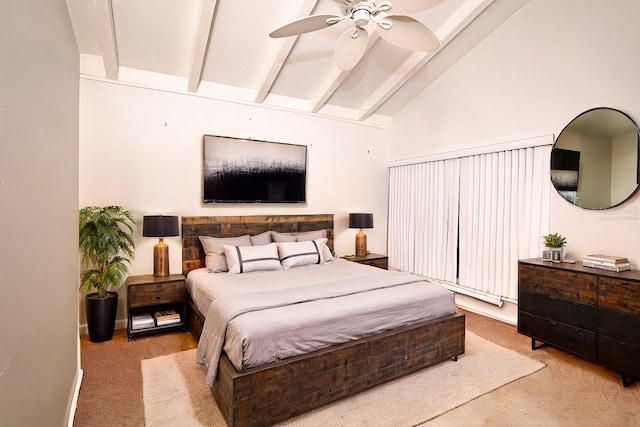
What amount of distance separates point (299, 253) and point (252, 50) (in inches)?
93.5

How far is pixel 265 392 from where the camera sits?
2059 mm

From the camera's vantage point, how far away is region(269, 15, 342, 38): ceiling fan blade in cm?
232

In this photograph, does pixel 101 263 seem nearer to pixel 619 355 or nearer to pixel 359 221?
pixel 359 221

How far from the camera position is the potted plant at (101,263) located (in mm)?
3324

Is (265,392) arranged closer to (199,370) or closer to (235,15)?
(199,370)

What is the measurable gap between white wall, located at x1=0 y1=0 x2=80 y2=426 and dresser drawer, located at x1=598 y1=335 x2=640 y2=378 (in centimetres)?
363

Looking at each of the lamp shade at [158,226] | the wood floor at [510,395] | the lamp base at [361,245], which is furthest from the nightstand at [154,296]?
the lamp base at [361,245]

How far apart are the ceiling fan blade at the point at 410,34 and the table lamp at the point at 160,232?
2.82 meters

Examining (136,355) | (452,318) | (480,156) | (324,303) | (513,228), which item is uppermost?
(480,156)

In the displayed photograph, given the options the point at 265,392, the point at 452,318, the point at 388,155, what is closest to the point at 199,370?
the point at 265,392

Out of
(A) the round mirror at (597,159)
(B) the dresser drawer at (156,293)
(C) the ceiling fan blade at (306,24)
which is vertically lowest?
(B) the dresser drawer at (156,293)

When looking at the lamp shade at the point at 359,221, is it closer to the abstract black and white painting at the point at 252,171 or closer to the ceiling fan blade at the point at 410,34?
the abstract black and white painting at the point at 252,171

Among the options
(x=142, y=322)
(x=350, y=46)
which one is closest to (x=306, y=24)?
(x=350, y=46)

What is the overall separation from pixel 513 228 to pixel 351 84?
9.16 ft
